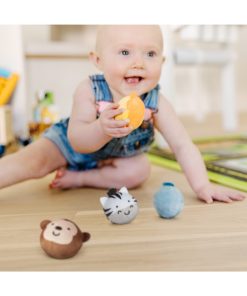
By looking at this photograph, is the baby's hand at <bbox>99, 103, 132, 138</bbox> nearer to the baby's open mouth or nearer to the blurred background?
the baby's open mouth

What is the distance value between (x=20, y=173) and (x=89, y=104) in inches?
7.0

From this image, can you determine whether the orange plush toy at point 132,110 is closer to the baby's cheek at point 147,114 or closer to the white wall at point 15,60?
the baby's cheek at point 147,114

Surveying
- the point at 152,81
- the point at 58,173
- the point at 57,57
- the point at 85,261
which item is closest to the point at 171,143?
the point at 152,81

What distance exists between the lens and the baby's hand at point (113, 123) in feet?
2.13

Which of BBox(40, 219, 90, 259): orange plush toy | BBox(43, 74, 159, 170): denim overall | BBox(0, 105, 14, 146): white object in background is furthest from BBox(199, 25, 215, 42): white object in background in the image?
BBox(40, 219, 90, 259): orange plush toy

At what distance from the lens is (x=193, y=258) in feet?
1.71

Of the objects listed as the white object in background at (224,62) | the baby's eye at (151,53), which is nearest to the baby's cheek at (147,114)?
the baby's eye at (151,53)

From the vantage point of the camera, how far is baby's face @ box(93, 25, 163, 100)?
733mm

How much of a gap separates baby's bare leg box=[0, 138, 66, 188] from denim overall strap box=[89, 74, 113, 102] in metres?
0.16

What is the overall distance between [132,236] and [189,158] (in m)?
0.24

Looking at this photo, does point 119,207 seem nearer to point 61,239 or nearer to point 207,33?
point 61,239
